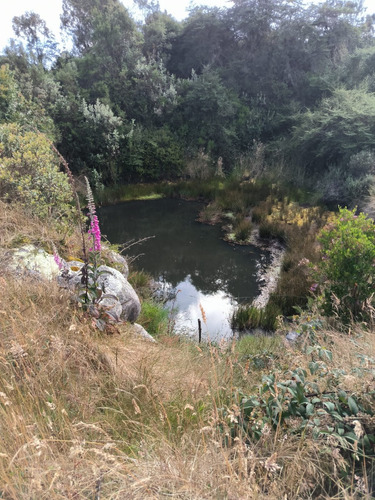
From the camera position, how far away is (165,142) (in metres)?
12.0

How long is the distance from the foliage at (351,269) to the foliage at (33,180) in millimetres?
3635

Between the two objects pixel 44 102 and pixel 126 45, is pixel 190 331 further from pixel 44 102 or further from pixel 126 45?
pixel 126 45

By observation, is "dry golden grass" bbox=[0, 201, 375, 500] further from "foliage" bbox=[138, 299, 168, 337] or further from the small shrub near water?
the small shrub near water

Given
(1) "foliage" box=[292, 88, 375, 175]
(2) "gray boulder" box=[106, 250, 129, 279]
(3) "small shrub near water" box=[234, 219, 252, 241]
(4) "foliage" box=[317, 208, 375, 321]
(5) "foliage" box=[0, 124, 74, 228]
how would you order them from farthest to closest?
(1) "foliage" box=[292, 88, 375, 175] → (3) "small shrub near water" box=[234, 219, 252, 241] → (5) "foliage" box=[0, 124, 74, 228] → (2) "gray boulder" box=[106, 250, 129, 279] → (4) "foliage" box=[317, 208, 375, 321]

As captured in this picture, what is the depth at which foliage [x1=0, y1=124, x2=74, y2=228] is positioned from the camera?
4.33m

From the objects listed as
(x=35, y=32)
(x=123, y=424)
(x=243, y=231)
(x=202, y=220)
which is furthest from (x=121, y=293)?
(x=35, y=32)

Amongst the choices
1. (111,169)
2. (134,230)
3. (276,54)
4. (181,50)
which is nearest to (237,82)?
(276,54)

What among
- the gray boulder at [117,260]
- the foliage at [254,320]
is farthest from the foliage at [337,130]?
the gray boulder at [117,260]

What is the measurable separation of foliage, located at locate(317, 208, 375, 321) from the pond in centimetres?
157

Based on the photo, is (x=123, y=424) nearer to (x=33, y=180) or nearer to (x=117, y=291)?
(x=117, y=291)

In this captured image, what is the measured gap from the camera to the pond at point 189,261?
4910 millimetres

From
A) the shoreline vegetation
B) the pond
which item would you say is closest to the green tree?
the shoreline vegetation

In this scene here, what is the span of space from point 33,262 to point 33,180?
2.02m

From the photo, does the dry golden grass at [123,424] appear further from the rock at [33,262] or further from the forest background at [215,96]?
the forest background at [215,96]
